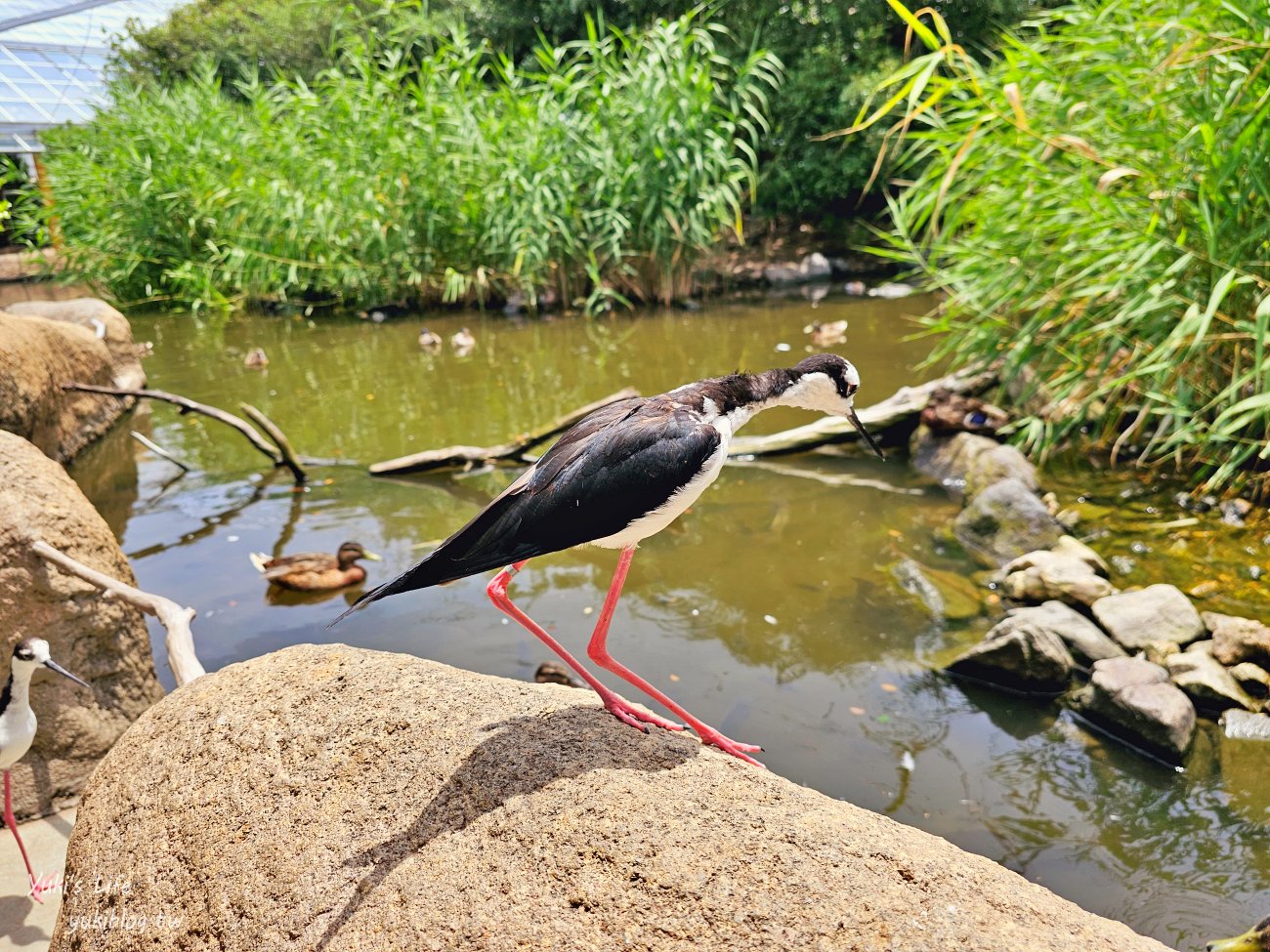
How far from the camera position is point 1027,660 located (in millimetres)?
4332

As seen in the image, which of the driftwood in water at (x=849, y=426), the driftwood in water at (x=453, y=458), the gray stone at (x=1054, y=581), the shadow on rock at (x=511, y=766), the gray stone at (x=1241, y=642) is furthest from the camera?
the driftwood in water at (x=849, y=426)

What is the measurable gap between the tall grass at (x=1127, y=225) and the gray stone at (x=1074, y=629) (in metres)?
1.21

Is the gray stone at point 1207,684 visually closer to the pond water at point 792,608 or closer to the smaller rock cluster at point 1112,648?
the smaller rock cluster at point 1112,648

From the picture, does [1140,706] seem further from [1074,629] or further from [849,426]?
[849,426]

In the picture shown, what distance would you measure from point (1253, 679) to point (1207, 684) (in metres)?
0.22

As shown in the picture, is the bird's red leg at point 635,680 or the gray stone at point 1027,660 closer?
the bird's red leg at point 635,680


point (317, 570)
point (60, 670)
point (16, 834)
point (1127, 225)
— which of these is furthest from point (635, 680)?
point (1127, 225)

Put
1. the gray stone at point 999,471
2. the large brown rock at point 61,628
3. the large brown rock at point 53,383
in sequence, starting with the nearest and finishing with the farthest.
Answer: the large brown rock at point 61,628 < the large brown rock at point 53,383 < the gray stone at point 999,471

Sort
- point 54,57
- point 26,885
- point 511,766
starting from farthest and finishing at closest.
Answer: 1. point 54,57
2. point 26,885
3. point 511,766

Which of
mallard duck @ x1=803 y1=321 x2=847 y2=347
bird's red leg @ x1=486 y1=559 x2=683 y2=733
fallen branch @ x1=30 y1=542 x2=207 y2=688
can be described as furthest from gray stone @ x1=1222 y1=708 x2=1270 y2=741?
mallard duck @ x1=803 y1=321 x2=847 y2=347

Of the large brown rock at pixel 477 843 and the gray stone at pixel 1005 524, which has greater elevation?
the large brown rock at pixel 477 843

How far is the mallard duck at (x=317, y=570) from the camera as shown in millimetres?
5449

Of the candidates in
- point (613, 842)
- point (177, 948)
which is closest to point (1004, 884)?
point (613, 842)

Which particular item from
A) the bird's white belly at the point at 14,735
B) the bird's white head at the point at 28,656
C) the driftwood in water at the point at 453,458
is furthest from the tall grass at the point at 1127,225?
the bird's white belly at the point at 14,735
